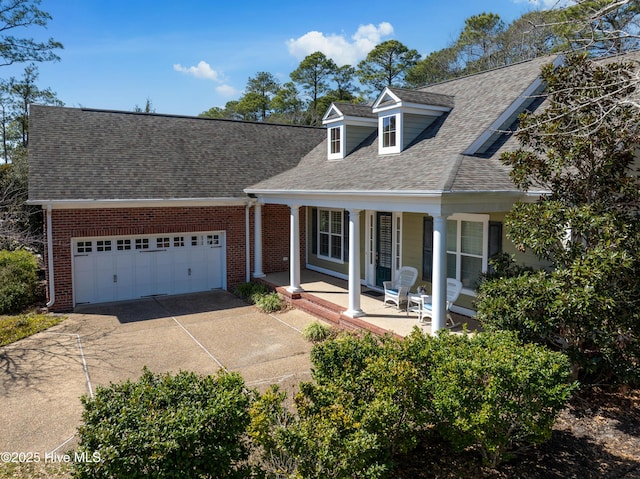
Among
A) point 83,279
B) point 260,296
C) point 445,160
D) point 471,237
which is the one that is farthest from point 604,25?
point 83,279

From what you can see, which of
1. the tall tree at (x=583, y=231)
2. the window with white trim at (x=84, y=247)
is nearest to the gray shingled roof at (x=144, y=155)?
the window with white trim at (x=84, y=247)

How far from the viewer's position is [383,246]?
13883 mm

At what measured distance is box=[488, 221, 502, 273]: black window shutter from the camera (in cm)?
1039

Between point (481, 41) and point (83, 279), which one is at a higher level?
point (481, 41)

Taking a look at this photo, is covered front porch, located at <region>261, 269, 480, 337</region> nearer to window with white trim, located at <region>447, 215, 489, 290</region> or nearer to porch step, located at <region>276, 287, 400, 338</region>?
porch step, located at <region>276, 287, 400, 338</region>

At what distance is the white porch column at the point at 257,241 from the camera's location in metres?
15.9

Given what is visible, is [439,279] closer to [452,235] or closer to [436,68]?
[452,235]

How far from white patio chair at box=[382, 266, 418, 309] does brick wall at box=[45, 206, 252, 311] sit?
5.88m

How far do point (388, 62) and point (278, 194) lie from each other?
33513 mm

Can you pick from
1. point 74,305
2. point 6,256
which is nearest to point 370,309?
point 74,305

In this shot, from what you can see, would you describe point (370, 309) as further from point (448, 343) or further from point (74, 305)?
point (74, 305)

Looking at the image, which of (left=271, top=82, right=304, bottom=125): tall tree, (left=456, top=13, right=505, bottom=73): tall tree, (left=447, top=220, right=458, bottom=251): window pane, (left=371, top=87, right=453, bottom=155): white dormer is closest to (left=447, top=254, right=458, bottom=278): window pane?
(left=447, top=220, right=458, bottom=251): window pane

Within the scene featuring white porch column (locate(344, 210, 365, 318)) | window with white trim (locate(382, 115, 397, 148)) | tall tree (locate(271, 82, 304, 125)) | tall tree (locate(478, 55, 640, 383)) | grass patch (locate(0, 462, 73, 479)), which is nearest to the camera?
grass patch (locate(0, 462, 73, 479))

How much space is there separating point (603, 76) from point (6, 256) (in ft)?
55.1
